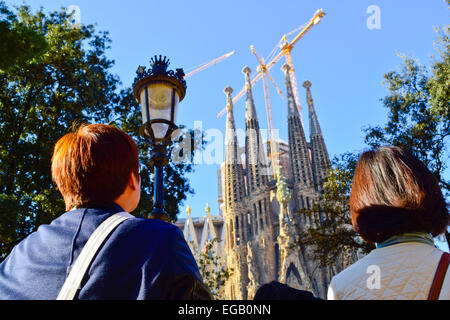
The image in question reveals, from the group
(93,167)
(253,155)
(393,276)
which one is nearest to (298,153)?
(253,155)

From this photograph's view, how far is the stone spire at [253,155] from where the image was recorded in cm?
4416

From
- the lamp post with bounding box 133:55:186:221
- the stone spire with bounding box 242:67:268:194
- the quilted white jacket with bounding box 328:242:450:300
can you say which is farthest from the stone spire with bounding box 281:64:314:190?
the quilted white jacket with bounding box 328:242:450:300

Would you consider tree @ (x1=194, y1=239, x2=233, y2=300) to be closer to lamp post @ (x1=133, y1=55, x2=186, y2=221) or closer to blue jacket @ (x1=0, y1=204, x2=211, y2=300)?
lamp post @ (x1=133, y1=55, x2=186, y2=221)

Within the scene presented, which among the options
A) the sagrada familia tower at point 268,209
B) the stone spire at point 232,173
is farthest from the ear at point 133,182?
the stone spire at point 232,173

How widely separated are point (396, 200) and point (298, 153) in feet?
140

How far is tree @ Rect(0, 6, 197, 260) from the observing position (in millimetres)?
10477

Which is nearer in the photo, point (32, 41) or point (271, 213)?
point (32, 41)

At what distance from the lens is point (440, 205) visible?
174 centimetres

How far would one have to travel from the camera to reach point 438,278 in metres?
1.46

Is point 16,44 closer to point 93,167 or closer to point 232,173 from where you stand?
Result: point 93,167

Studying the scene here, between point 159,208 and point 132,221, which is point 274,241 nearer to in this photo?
point 159,208
